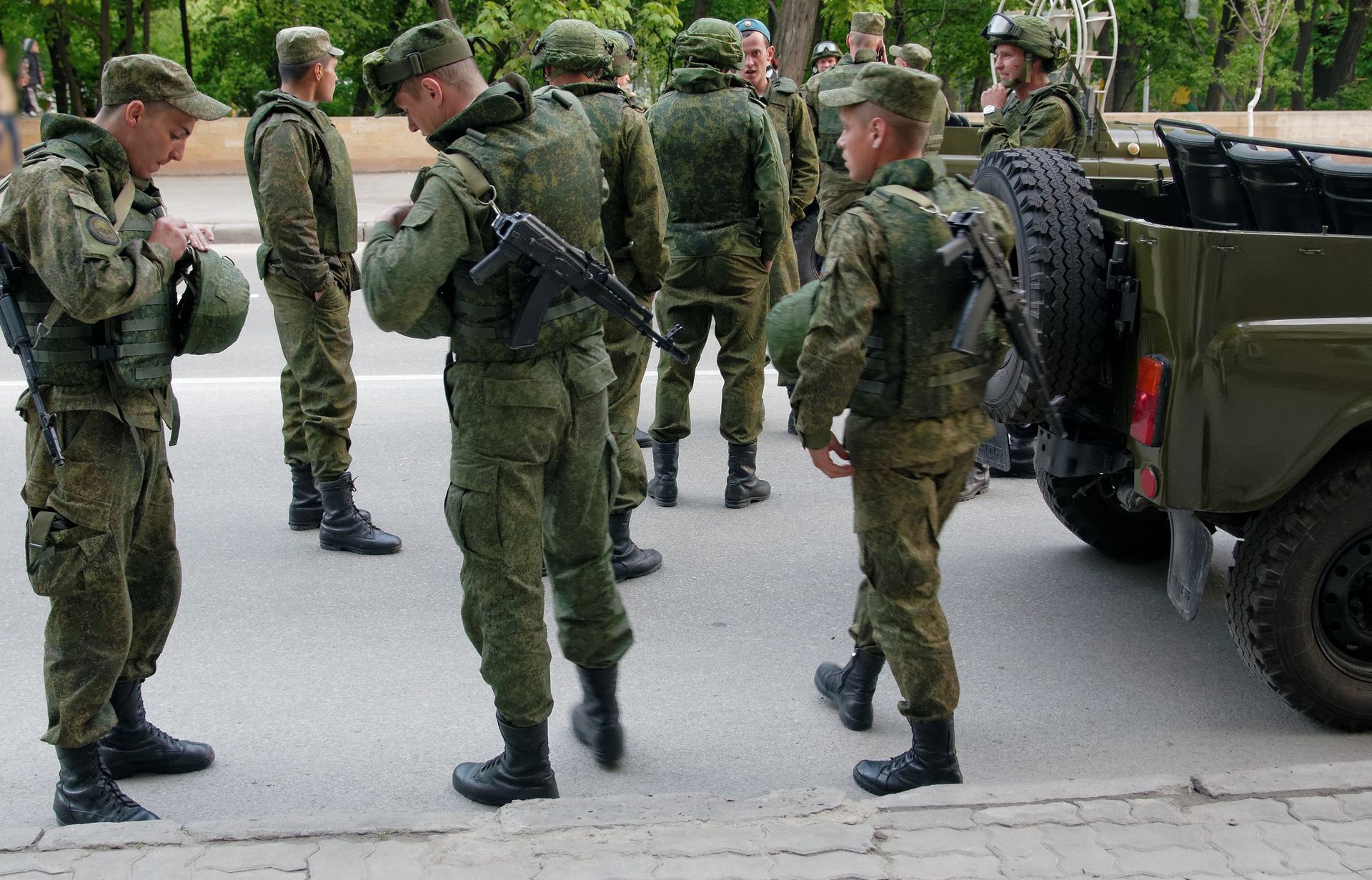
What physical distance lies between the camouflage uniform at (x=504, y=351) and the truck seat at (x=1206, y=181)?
2.32 meters

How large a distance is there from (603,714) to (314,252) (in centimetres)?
252

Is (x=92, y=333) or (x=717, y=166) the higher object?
(x=717, y=166)

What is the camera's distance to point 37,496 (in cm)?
341

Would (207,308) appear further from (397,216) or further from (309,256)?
(309,256)

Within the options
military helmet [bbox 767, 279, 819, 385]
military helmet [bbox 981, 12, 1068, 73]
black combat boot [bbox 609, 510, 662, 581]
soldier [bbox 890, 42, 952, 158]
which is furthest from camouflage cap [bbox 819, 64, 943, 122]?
soldier [bbox 890, 42, 952, 158]

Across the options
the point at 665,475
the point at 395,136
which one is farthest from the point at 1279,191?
the point at 395,136

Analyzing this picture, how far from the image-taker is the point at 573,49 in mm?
5180

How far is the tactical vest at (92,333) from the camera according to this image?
332 centimetres

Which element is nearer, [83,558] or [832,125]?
[83,558]

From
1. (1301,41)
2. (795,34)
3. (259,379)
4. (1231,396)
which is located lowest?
(259,379)

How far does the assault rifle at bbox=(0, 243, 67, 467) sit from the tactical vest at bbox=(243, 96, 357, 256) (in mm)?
1964

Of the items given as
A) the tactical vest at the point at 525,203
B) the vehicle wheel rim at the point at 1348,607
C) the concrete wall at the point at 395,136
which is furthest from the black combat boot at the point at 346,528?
the concrete wall at the point at 395,136

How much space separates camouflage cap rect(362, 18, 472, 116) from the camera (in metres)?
3.33

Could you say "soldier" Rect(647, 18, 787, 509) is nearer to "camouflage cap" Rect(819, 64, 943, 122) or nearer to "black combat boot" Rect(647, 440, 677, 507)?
"black combat boot" Rect(647, 440, 677, 507)
